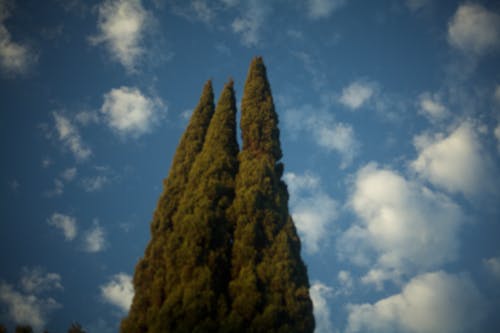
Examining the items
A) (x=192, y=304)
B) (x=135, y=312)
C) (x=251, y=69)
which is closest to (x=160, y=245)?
(x=135, y=312)

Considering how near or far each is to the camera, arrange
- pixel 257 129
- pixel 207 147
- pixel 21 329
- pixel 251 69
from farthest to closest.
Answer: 1. pixel 251 69
2. pixel 257 129
3. pixel 207 147
4. pixel 21 329

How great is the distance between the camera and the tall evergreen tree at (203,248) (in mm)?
9883

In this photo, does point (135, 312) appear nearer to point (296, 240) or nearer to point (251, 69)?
point (296, 240)

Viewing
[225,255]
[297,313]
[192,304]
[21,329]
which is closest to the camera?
[21,329]

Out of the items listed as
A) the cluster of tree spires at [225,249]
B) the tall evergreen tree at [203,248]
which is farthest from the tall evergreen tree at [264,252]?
the tall evergreen tree at [203,248]

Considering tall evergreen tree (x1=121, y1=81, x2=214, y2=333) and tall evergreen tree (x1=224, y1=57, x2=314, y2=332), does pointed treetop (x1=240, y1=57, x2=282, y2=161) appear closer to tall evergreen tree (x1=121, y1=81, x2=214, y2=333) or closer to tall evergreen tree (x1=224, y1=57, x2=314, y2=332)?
tall evergreen tree (x1=224, y1=57, x2=314, y2=332)

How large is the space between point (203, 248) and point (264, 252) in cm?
218

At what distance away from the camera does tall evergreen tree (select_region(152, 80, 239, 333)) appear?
32.4 ft

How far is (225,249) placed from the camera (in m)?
11.4

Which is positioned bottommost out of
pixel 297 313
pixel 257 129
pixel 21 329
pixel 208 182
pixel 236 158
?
pixel 21 329

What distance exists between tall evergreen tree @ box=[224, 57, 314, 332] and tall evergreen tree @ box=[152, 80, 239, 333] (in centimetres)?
43

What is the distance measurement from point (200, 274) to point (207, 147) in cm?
562

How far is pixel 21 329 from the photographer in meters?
9.20

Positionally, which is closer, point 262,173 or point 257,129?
point 262,173
